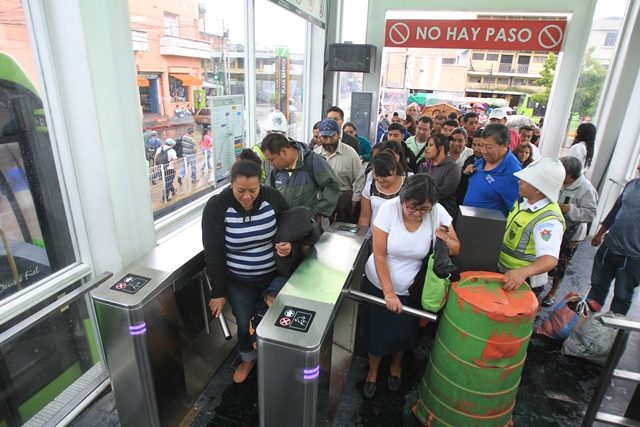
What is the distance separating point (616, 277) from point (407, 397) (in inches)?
66.4

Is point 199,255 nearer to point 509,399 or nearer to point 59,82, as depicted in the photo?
point 59,82

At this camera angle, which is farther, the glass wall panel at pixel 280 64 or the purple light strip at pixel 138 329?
the glass wall panel at pixel 280 64

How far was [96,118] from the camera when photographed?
5.87 ft

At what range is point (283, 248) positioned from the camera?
195cm

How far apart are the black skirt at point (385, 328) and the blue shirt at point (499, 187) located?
939 mm

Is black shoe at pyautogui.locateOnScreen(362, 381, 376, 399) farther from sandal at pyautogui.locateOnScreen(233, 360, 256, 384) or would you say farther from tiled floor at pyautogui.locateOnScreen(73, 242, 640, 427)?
sandal at pyautogui.locateOnScreen(233, 360, 256, 384)

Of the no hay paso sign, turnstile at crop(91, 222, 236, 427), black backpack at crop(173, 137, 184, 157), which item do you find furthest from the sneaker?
the no hay paso sign

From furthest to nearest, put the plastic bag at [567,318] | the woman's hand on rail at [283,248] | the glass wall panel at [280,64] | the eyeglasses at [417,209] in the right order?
the glass wall panel at [280,64] → the plastic bag at [567,318] → the woman's hand on rail at [283,248] → the eyeglasses at [417,209]

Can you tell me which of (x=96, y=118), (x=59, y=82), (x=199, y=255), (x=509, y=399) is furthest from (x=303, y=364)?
(x=59, y=82)

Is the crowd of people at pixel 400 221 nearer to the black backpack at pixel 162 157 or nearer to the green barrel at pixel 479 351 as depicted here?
the green barrel at pixel 479 351

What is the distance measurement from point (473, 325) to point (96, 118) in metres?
1.96

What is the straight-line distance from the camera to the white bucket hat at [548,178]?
1873 millimetres

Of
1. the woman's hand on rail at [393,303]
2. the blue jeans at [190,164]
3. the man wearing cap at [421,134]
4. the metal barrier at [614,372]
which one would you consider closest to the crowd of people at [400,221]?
the woman's hand on rail at [393,303]

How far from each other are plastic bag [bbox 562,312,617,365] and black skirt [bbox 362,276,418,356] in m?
1.20
